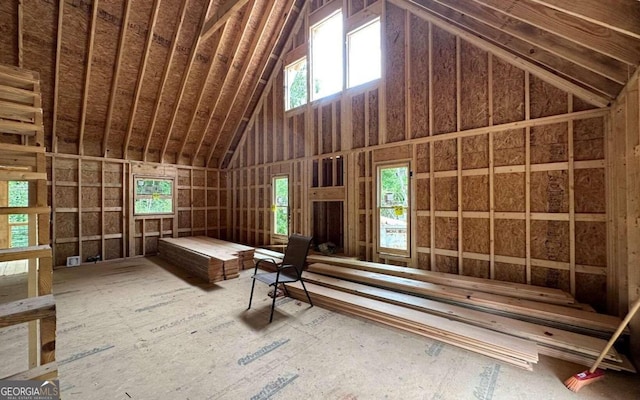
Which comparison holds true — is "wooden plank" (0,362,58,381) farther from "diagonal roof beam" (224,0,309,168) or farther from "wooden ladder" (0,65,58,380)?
"diagonal roof beam" (224,0,309,168)

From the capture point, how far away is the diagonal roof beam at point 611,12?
180 centimetres

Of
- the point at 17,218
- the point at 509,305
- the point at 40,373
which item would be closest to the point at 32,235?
the point at 40,373

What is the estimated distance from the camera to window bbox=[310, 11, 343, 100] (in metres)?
5.59

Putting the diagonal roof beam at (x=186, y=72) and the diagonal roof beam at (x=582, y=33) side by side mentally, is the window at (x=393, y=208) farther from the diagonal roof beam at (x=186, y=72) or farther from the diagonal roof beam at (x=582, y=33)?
the diagonal roof beam at (x=186, y=72)

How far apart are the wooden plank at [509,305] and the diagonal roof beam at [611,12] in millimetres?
2559

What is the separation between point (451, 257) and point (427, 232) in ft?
1.68

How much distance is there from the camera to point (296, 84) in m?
6.55

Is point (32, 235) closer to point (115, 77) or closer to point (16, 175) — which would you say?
point (16, 175)

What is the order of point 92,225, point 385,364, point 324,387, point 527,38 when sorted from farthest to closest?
point 92,225 → point 527,38 → point 385,364 → point 324,387

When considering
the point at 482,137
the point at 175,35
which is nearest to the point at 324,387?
the point at 482,137

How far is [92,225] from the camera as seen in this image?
20.7 feet

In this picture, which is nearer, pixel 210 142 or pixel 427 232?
pixel 427 232

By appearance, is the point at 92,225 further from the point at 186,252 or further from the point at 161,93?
the point at 161,93

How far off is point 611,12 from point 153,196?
868 centimetres
